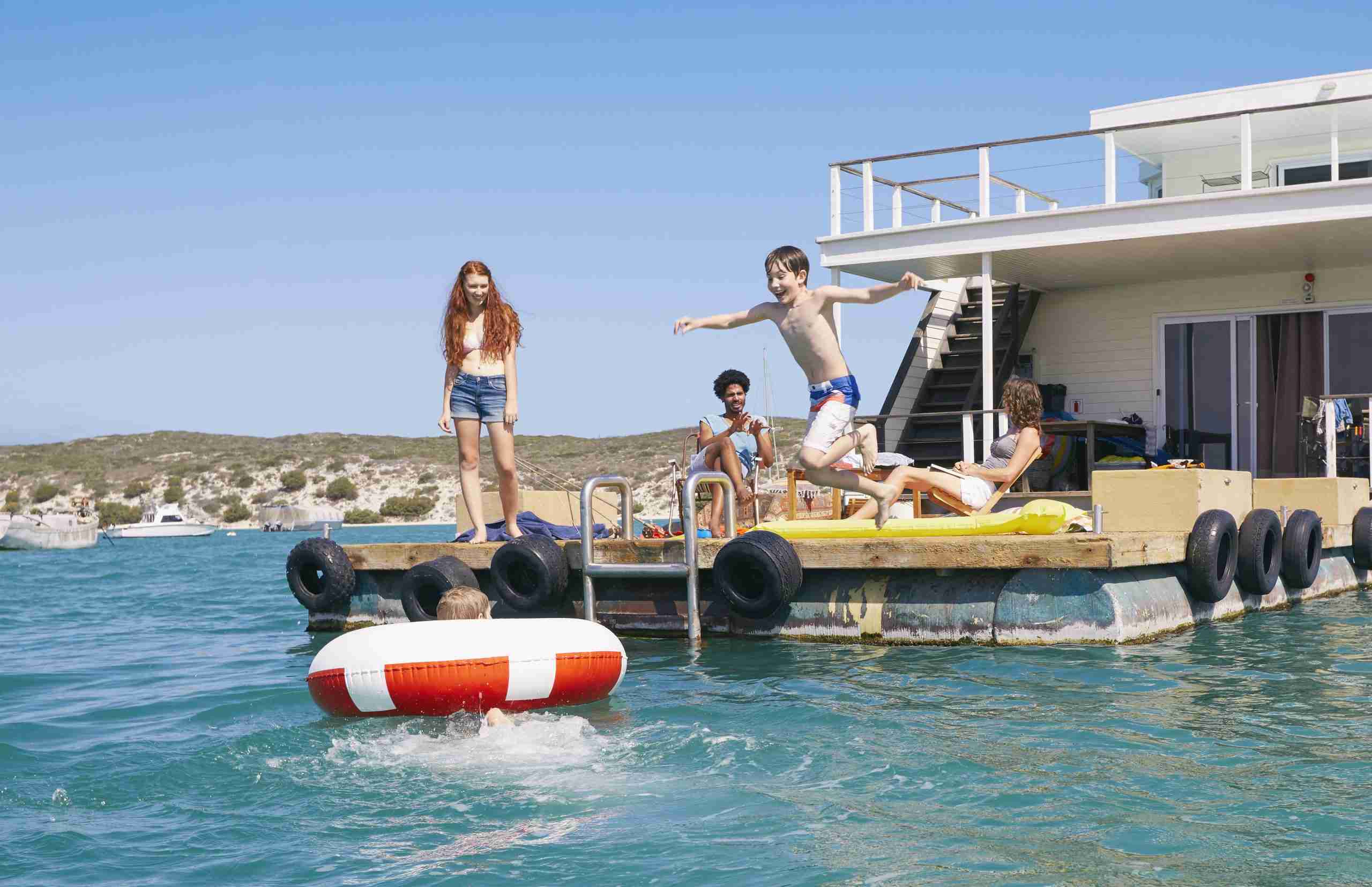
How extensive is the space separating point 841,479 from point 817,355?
853 mm

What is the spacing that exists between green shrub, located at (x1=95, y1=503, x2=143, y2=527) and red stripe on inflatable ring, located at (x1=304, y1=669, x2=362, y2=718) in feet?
203

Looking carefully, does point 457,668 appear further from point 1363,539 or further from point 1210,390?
point 1210,390

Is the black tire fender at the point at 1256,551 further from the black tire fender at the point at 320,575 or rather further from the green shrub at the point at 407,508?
the green shrub at the point at 407,508

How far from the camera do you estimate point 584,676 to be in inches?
272

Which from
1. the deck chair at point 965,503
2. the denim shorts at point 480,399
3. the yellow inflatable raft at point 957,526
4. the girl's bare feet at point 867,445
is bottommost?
the yellow inflatable raft at point 957,526

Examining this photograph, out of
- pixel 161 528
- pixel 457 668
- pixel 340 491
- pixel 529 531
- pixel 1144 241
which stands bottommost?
pixel 161 528

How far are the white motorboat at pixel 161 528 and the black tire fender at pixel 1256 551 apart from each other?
4804cm

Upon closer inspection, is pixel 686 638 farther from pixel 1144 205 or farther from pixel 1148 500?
pixel 1144 205

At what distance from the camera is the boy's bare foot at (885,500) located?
9.09 meters

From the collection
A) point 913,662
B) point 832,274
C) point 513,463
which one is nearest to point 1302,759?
point 913,662

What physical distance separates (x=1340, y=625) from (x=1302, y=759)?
5.07 m

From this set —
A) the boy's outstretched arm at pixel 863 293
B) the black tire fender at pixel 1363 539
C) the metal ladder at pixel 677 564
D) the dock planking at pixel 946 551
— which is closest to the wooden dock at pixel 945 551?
the dock planking at pixel 946 551

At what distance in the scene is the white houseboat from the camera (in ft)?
48.9

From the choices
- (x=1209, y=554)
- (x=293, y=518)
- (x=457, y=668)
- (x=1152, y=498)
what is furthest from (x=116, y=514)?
(x=457, y=668)
